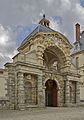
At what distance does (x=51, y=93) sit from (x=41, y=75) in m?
5.99

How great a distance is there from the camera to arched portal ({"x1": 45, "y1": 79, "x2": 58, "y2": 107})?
31631 millimetres

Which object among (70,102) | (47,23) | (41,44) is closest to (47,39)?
(41,44)

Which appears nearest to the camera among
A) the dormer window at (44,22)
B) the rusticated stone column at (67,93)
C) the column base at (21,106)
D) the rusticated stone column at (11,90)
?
the column base at (21,106)

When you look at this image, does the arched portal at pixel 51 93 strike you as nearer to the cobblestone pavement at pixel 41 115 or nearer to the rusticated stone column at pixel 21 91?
the rusticated stone column at pixel 21 91

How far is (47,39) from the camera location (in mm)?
29672

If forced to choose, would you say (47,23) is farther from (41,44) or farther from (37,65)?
(37,65)

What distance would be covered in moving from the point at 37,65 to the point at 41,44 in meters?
3.05

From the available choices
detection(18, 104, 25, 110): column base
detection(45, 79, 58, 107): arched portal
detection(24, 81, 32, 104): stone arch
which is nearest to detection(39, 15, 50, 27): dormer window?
detection(45, 79, 58, 107): arched portal

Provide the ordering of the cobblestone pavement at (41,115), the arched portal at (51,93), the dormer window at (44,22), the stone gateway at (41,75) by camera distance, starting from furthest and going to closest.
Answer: the dormer window at (44,22)
the arched portal at (51,93)
the stone gateway at (41,75)
the cobblestone pavement at (41,115)

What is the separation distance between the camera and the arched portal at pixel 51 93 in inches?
1245

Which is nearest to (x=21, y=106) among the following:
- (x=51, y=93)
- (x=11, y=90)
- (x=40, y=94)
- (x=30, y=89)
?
(x=11, y=90)

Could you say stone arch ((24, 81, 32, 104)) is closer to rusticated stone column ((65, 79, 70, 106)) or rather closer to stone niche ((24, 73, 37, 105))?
stone niche ((24, 73, 37, 105))

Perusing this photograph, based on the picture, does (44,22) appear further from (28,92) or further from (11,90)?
(11,90)

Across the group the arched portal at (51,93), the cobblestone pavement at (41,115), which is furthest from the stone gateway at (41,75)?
the cobblestone pavement at (41,115)
